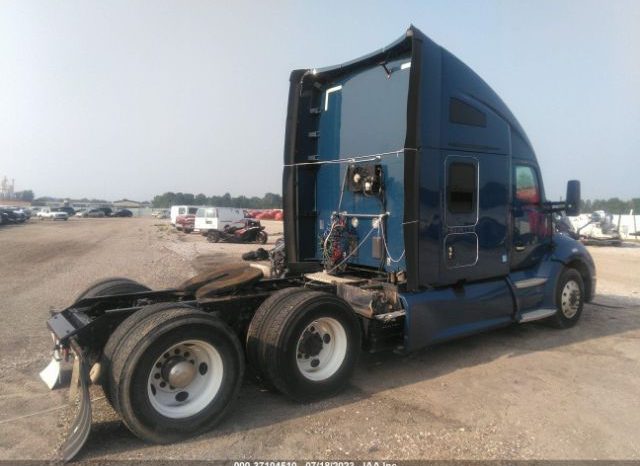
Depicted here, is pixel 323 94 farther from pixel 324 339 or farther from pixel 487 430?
pixel 487 430

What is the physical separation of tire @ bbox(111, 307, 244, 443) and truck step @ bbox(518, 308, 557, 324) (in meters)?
4.37

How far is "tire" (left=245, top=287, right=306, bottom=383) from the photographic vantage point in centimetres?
435

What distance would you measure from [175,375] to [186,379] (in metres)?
0.11

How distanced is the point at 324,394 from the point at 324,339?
1.76ft

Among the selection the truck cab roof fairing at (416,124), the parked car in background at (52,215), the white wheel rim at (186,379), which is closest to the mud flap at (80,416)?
the white wheel rim at (186,379)

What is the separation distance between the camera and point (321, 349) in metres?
4.65

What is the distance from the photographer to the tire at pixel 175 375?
11.5ft

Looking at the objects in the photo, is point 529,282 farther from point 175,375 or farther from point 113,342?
point 113,342

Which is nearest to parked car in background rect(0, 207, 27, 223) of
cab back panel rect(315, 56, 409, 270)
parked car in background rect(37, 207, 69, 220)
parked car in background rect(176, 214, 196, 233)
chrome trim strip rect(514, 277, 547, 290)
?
parked car in background rect(37, 207, 69, 220)

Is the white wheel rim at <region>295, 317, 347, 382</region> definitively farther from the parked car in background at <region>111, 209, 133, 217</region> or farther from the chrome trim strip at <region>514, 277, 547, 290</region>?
the parked car in background at <region>111, 209, 133, 217</region>

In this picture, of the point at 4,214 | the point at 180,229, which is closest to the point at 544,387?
the point at 180,229

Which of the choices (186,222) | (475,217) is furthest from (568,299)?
(186,222)

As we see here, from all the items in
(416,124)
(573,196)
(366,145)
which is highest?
(416,124)

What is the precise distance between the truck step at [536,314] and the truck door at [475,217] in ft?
2.24
